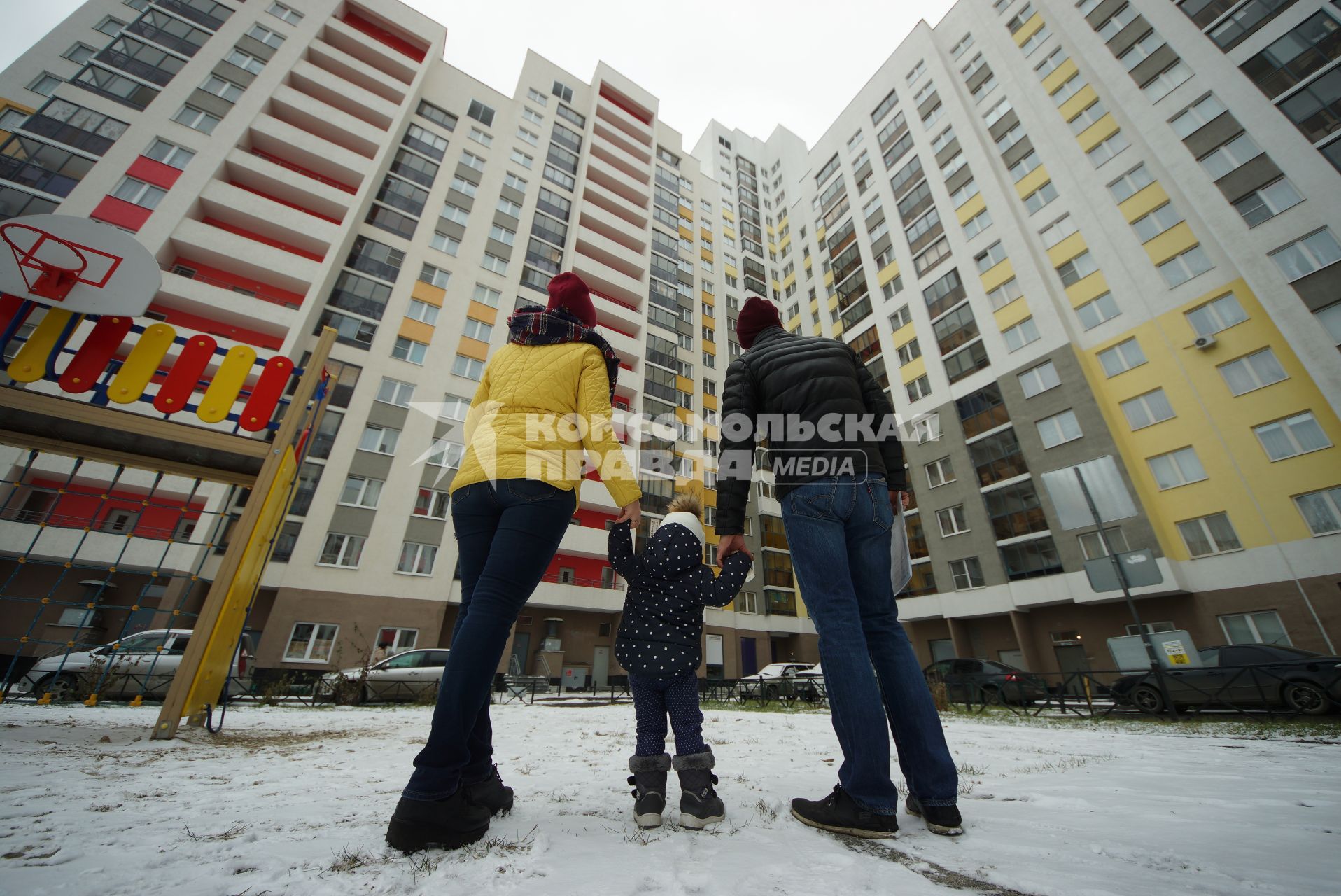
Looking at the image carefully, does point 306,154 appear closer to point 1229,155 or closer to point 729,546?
point 729,546

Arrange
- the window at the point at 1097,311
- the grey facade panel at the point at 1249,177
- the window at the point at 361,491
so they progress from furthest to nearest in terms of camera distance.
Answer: the window at the point at 1097,311, the window at the point at 361,491, the grey facade panel at the point at 1249,177

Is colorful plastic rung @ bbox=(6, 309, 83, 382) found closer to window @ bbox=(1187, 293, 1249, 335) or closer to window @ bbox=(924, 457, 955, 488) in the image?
window @ bbox=(924, 457, 955, 488)

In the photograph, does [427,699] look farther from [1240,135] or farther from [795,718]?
[1240,135]

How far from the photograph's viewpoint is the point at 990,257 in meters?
26.6

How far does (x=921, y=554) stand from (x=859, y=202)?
1000 inches

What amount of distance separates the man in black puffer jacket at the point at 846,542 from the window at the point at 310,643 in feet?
72.1

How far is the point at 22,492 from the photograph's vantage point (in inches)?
674

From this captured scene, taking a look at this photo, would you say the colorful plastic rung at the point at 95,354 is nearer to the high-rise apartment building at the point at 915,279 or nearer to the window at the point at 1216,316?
the high-rise apartment building at the point at 915,279

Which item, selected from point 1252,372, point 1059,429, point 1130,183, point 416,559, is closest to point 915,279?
point 1130,183

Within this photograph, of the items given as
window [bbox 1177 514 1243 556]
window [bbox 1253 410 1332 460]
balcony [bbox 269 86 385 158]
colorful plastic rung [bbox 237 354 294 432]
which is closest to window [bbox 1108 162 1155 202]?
window [bbox 1253 410 1332 460]

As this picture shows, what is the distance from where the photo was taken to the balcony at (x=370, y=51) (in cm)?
2872

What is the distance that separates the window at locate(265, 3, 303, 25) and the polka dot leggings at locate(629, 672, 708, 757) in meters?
40.6

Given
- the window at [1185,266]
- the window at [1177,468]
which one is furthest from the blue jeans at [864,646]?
the window at [1185,266]

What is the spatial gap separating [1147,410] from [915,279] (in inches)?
563
